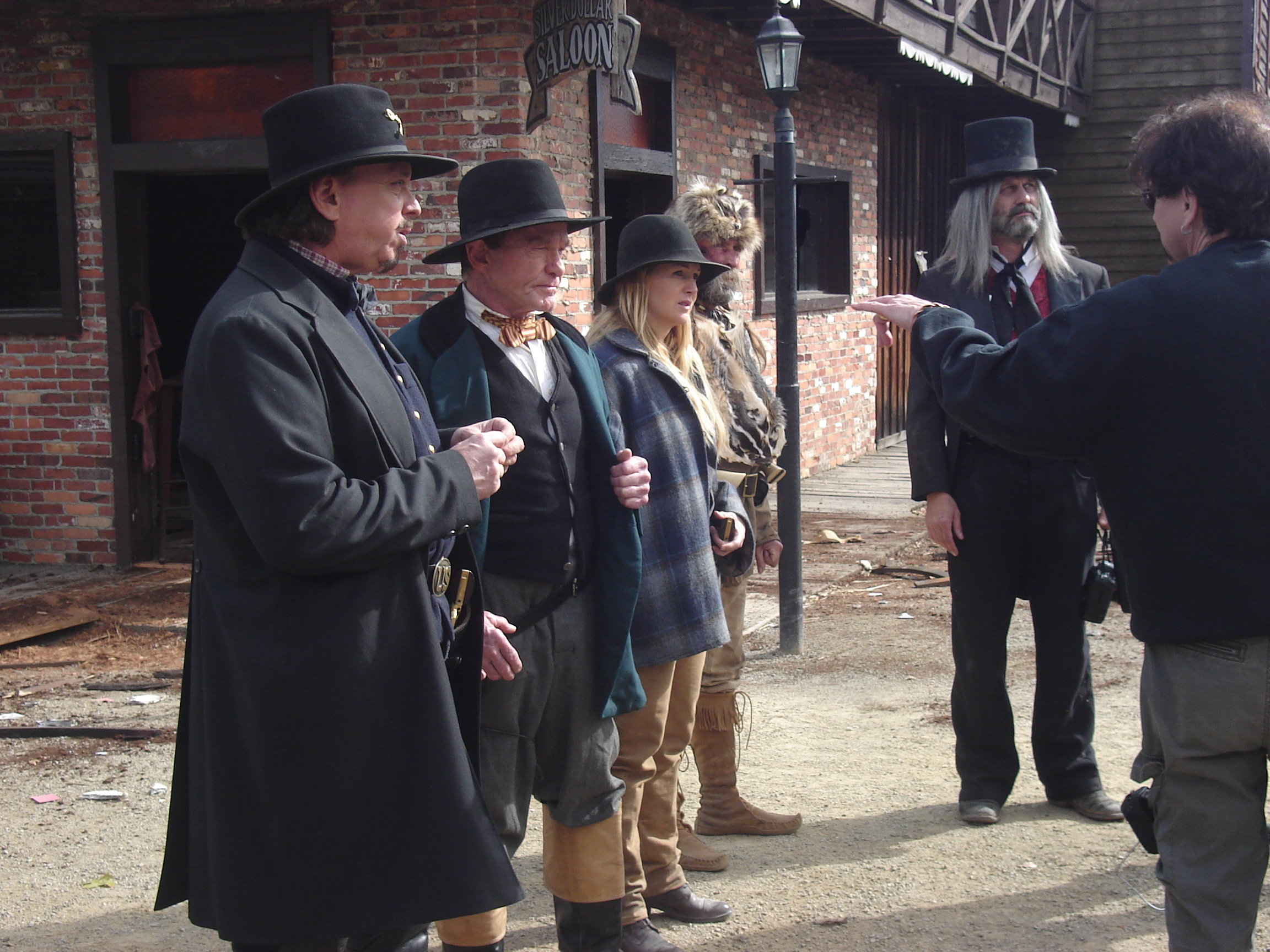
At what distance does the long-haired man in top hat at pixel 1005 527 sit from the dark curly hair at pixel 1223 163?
1685mm

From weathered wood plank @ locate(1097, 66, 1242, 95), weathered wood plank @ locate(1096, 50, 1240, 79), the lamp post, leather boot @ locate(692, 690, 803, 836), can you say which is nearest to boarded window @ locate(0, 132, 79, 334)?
the lamp post

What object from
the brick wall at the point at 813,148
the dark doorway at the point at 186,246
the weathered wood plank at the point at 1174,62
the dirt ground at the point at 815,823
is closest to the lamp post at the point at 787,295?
the dirt ground at the point at 815,823

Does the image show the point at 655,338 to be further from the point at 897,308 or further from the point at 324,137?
the point at 324,137

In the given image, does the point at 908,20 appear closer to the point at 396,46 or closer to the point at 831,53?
the point at 831,53

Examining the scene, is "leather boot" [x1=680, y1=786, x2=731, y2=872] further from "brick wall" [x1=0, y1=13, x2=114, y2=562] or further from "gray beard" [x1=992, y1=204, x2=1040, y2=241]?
"brick wall" [x1=0, y1=13, x2=114, y2=562]

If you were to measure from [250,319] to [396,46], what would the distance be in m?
5.40

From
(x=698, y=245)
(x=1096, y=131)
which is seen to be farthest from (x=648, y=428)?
(x=1096, y=131)

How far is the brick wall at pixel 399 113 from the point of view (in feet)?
23.1

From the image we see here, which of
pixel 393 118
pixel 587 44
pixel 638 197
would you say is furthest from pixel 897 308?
pixel 638 197

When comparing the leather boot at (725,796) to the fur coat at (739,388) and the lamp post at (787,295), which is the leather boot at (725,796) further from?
the lamp post at (787,295)

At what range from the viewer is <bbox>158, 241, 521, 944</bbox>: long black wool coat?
7.11 feet

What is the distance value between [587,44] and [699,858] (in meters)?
4.18

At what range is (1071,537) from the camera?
4.24 metres

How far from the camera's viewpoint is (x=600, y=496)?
3088 mm
